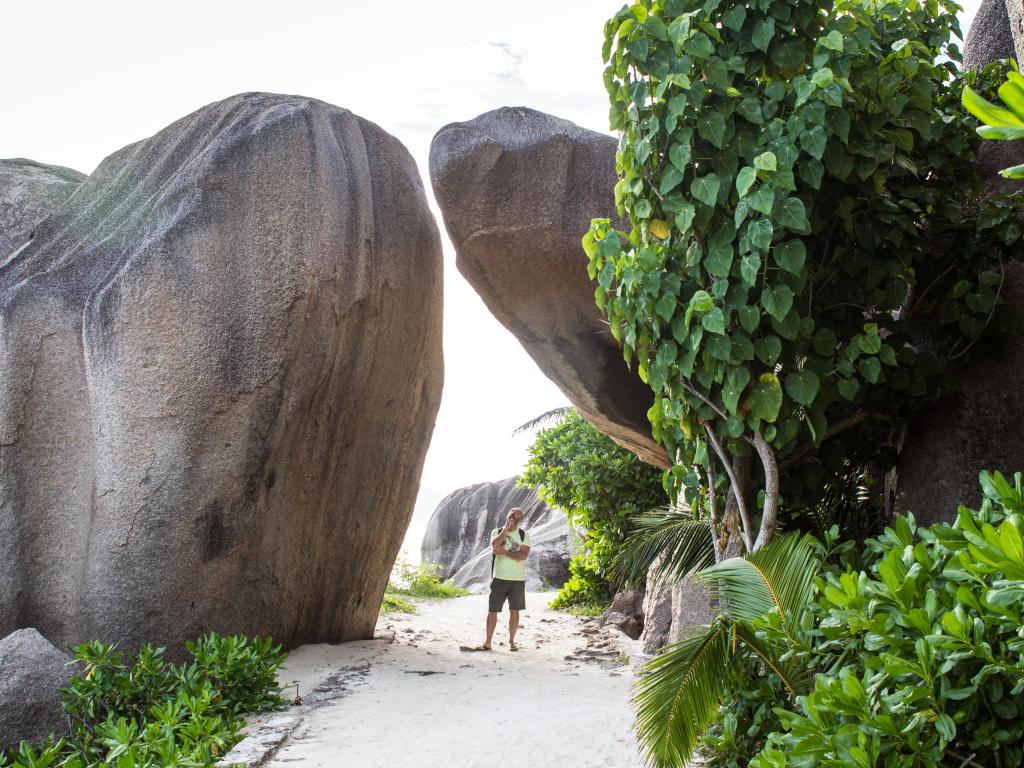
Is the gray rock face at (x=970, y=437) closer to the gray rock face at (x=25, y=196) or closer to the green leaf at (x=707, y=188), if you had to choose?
the green leaf at (x=707, y=188)

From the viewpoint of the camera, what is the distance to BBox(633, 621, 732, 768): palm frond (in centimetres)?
310

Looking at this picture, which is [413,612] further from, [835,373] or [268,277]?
[835,373]

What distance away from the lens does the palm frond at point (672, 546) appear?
651 cm

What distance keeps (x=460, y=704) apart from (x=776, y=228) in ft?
10.7

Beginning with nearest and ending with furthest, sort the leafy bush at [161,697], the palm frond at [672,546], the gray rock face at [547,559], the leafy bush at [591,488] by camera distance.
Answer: the leafy bush at [161,697] < the palm frond at [672,546] < the leafy bush at [591,488] < the gray rock face at [547,559]

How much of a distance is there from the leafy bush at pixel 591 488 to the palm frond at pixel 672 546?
2.47 metres

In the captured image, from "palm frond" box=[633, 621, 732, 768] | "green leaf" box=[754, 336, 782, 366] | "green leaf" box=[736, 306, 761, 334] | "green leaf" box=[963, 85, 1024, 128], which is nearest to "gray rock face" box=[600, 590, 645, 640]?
"green leaf" box=[754, 336, 782, 366]

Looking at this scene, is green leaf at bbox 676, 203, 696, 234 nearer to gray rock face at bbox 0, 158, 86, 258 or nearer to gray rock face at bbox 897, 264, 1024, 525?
gray rock face at bbox 897, 264, 1024, 525

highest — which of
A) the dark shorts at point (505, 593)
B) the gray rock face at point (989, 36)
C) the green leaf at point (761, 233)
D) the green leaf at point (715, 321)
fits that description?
the gray rock face at point (989, 36)

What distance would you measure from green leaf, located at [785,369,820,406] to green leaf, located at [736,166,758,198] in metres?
0.87

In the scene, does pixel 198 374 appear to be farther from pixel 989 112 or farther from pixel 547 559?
pixel 547 559

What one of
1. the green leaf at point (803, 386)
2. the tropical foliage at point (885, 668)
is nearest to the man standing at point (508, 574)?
the green leaf at point (803, 386)

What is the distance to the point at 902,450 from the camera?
5.07 metres

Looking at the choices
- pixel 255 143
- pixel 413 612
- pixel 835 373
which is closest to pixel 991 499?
pixel 835 373
